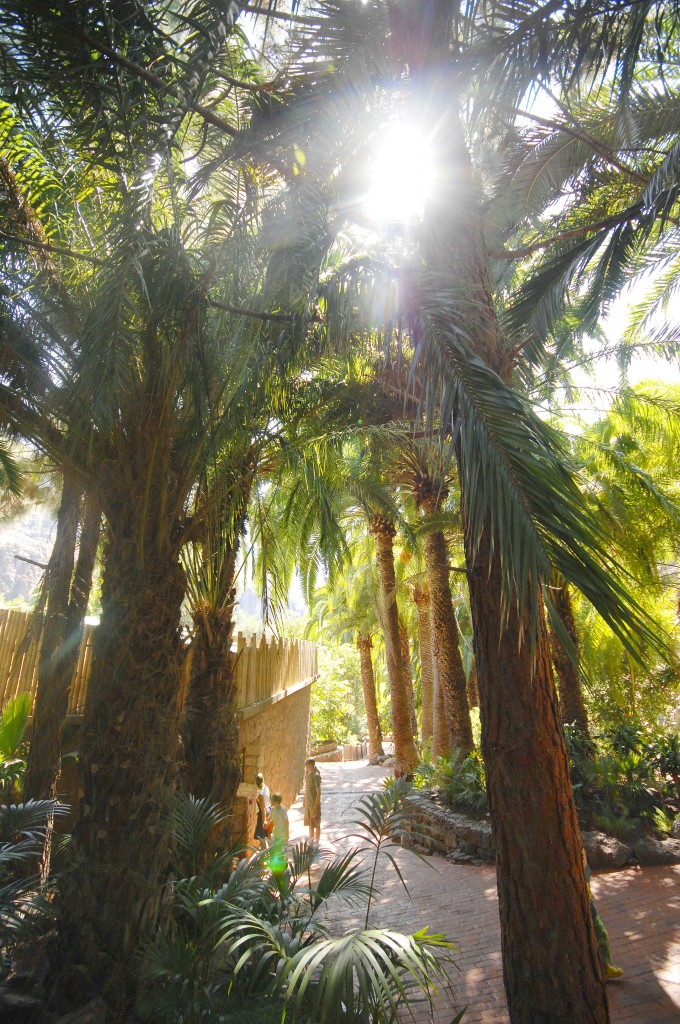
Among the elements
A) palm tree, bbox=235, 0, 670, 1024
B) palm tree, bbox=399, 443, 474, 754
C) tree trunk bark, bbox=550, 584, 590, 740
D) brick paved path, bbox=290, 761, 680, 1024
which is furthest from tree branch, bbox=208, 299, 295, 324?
tree trunk bark, bbox=550, 584, 590, 740

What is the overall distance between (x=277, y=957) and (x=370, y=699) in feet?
60.3

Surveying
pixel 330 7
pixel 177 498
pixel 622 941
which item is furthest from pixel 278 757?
pixel 330 7

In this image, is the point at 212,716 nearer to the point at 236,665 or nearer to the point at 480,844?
the point at 236,665

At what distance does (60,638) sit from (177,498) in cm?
229

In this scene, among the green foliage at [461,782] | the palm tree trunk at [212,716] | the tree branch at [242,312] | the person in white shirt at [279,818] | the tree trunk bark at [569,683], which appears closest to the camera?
the tree branch at [242,312]

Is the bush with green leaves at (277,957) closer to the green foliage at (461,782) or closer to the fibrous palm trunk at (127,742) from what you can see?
the fibrous palm trunk at (127,742)

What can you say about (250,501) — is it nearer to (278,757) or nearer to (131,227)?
(131,227)

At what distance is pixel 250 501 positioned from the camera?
22.9 ft

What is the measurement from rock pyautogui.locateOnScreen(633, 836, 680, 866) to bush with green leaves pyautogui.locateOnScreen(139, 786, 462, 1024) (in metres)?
5.57

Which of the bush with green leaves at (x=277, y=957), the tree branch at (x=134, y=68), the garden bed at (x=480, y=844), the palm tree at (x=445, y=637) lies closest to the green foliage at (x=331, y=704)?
the palm tree at (x=445, y=637)

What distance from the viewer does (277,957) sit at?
356cm

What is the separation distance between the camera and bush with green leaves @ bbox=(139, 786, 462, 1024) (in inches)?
102

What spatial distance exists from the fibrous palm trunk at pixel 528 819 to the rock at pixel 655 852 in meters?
5.62

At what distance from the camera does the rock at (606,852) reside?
24.8 feet
